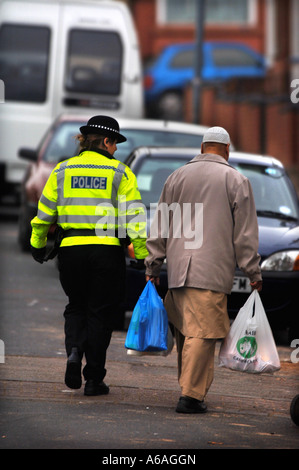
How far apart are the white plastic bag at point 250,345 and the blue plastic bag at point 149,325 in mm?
364

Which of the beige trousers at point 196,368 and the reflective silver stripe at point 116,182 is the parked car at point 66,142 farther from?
the beige trousers at point 196,368

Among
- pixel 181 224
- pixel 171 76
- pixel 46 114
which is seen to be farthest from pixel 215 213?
pixel 171 76

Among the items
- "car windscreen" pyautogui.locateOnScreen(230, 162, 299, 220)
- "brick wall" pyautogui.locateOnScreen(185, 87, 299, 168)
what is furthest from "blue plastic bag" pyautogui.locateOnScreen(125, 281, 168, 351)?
"brick wall" pyautogui.locateOnScreen(185, 87, 299, 168)

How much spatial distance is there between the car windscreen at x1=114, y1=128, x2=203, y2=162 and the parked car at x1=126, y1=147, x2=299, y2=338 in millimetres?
1774

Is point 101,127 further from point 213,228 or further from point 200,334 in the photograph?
point 200,334

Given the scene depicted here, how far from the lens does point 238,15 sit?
42281mm

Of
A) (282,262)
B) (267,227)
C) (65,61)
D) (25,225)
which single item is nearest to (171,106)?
(65,61)

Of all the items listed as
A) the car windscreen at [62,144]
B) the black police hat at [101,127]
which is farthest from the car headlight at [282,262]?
the car windscreen at [62,144]

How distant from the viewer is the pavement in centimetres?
596

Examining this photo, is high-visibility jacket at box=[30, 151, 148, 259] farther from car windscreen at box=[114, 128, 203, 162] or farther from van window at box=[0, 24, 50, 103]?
van window at box=[0, 24, 50, 103]

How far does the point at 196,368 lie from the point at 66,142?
28.1ft

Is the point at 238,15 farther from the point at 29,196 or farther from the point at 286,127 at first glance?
the point at 29,196

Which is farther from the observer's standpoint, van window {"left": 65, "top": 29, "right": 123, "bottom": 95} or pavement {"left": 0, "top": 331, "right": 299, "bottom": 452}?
van window {"left": 65, "top": 29, "right": 123, "bottom": 95}

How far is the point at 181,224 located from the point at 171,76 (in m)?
23.9
